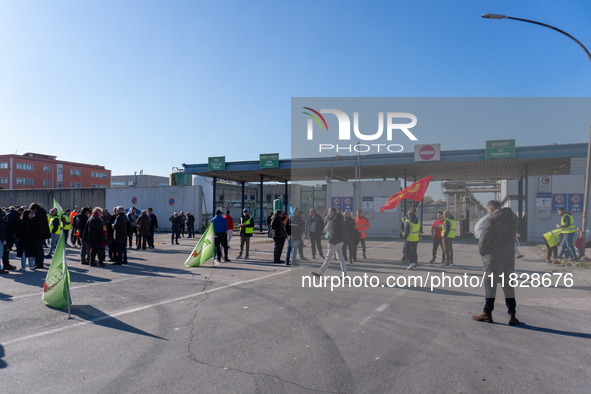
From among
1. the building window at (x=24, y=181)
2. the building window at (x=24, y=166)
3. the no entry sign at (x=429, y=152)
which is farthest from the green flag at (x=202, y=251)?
the building window at (x=24, y=166)

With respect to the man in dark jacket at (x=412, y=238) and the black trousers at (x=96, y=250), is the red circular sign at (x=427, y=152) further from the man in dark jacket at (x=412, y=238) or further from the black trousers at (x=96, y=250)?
the black trousers at (x=96, y=250)

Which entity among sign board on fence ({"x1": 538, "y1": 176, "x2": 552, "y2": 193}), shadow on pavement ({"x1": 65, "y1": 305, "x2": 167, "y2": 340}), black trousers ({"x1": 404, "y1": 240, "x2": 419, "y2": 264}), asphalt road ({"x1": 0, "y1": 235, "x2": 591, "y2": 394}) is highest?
sign board on fence ({"x1": 538, "y1": 176, "x2": 552, "y2": 193})

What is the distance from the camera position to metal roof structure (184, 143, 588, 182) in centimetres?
2274

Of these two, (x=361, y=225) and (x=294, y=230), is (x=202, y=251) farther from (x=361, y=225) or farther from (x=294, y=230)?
(x=361, y=225)

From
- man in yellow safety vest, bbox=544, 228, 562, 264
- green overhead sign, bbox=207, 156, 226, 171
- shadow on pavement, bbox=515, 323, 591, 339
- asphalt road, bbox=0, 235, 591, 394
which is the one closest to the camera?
asphalt road, bbox=0, 235, 591, 394

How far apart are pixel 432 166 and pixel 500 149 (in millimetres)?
4793

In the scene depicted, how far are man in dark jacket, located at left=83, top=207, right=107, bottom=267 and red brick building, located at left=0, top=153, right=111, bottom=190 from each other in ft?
211

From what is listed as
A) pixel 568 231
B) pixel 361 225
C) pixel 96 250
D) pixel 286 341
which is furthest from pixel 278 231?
pixel 568 231

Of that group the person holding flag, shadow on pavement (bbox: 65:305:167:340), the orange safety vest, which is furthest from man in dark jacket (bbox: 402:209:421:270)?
shadow on pavement (bbox: 65:305:167:340)

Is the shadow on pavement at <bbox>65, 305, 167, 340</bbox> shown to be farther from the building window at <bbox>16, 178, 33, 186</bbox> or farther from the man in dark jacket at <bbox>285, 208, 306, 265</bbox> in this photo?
the building window at <bbox>16, 178, 33, 186</bbox>

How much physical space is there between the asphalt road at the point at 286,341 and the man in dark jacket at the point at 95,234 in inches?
117

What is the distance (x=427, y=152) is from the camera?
78.1ft

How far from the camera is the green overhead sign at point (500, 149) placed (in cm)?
2264

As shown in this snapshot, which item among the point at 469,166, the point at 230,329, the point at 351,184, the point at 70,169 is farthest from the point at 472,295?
the point at 70,169
